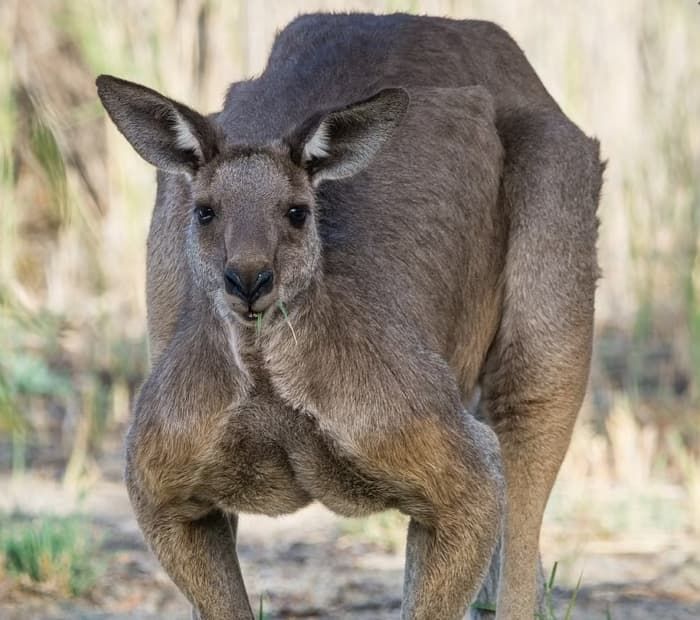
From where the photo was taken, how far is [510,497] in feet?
16.5

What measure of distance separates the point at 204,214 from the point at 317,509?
3659 millimetres

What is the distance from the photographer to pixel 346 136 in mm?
4363

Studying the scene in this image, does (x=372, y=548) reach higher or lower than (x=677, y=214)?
lower

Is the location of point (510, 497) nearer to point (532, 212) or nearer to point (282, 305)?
point (532, 212)

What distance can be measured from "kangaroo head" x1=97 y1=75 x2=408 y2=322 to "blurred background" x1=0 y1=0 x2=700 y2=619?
1291 millimetres

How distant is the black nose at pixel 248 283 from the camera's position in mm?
3941

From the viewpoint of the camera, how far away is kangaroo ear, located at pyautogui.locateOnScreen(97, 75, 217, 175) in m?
4.33

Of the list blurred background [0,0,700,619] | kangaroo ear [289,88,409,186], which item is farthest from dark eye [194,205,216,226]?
blurred background [0,0,700,619]

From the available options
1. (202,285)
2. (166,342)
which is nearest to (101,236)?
(166,342)

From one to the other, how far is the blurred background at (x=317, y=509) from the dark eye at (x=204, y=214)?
141 centimetres

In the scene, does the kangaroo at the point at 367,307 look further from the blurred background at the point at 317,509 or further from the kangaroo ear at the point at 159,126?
the blurred background at the point at 317,509

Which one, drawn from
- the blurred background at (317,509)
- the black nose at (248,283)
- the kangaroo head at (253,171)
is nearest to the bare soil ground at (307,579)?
the blurred background at (317,509)

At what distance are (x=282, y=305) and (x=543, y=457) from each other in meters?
1.30

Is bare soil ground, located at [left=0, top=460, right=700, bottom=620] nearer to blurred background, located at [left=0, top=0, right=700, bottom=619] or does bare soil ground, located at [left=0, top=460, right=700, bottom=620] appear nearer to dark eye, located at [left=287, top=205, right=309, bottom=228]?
blurred background, located at [left=0, top=0, right=700, bottom=619]
